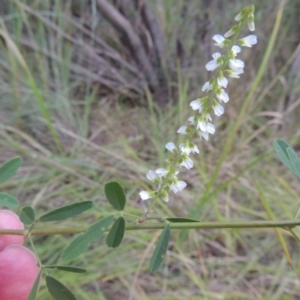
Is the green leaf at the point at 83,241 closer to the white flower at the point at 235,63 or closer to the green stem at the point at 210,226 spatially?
the green stem at the point at 210,226

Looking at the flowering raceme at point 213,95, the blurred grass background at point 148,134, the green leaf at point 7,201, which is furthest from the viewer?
the blurred grass background at point 148,134

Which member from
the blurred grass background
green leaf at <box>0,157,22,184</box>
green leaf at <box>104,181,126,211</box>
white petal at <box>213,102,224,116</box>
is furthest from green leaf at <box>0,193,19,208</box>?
the blurred grass background

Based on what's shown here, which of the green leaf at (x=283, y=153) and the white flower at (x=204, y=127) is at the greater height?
the green leaf at (x=283, y=153)

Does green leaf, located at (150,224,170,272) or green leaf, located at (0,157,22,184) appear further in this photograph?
green leaf, located at (0,157,22,184)

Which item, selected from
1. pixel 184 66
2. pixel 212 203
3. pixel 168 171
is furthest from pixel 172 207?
pixel 168 171

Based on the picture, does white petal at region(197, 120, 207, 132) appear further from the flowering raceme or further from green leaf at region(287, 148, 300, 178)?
green leaf at region(287, 148, 300, 178)

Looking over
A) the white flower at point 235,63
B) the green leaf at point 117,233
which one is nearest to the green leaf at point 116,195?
the green leaf at point 117,233
